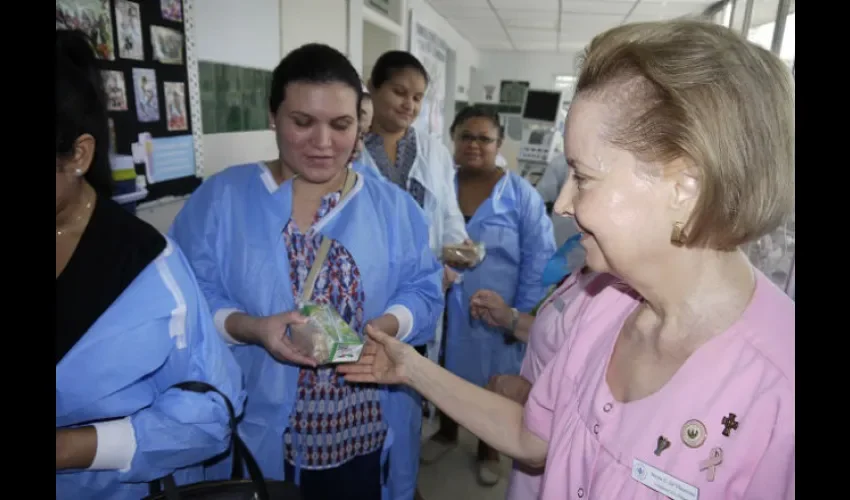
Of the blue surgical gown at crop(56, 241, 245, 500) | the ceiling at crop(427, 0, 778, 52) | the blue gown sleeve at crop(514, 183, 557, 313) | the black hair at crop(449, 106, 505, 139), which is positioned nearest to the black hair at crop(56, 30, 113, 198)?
the blue surgical gown at crop(56, 241, 245, 500)

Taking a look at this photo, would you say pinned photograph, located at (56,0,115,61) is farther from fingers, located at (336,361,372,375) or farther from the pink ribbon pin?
the pink ribbon pin

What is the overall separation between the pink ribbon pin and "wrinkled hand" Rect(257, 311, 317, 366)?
85 centimetres

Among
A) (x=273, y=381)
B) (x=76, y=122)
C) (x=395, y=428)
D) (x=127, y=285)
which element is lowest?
(x=395, y=428)

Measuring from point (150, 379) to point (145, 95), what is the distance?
1285 millimetres

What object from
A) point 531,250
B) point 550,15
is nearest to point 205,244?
point 531,250

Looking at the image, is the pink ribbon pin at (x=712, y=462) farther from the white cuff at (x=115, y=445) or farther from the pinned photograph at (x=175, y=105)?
the pinned photograph at (x=175, y=105)

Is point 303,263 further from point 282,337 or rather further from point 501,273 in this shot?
point 501,273

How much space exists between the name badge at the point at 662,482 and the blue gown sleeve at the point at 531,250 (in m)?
2.13

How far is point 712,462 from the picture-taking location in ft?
2.34

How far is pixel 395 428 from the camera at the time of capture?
1613mm

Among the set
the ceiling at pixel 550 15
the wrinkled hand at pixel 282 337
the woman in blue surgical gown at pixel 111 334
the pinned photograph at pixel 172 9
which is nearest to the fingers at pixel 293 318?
the wrinkled hand at pixel 282 337

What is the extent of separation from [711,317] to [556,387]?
0.33 meters
